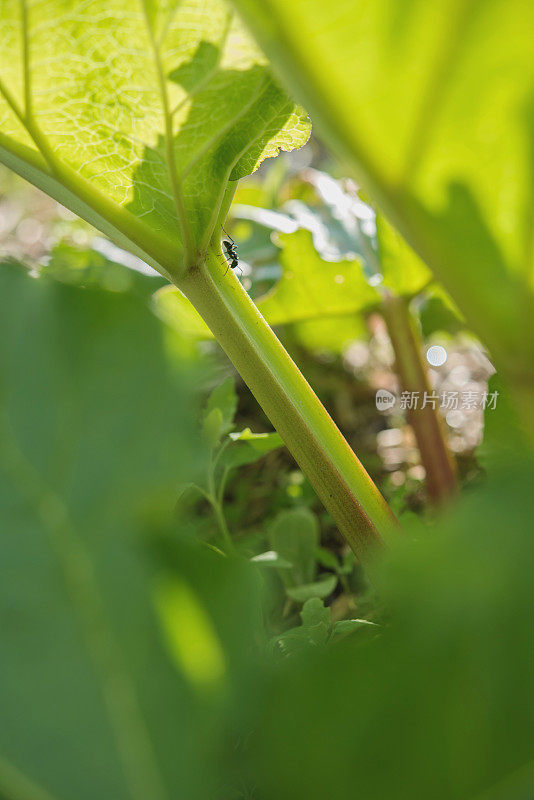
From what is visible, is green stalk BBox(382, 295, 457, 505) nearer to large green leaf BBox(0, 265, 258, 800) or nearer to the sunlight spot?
the sunlight spot

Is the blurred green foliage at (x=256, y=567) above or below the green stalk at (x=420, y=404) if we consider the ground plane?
above

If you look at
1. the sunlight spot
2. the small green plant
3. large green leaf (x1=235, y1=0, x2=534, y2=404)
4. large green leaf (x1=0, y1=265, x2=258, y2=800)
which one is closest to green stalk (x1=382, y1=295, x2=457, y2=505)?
the small green plant

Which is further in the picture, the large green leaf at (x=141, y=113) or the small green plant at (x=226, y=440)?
the small green plant at (x=226, y=440)

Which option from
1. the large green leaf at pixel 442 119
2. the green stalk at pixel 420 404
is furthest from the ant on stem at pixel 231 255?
the green stalk at pixel 420 404

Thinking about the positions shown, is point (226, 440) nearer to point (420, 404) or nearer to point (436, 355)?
point (420, 404)

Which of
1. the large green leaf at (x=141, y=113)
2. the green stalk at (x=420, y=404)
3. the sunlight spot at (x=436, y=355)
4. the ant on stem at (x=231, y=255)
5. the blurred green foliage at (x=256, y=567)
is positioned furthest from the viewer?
Answer: the sunlight spot at (x=436, y=355)

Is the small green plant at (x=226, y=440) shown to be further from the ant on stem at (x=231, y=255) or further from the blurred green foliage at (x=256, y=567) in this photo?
the blurred green foliage at (x=256, y=567)

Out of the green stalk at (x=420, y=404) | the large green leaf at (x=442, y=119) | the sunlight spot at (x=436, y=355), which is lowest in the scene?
the sunlight spot at (x=436, y=355)
